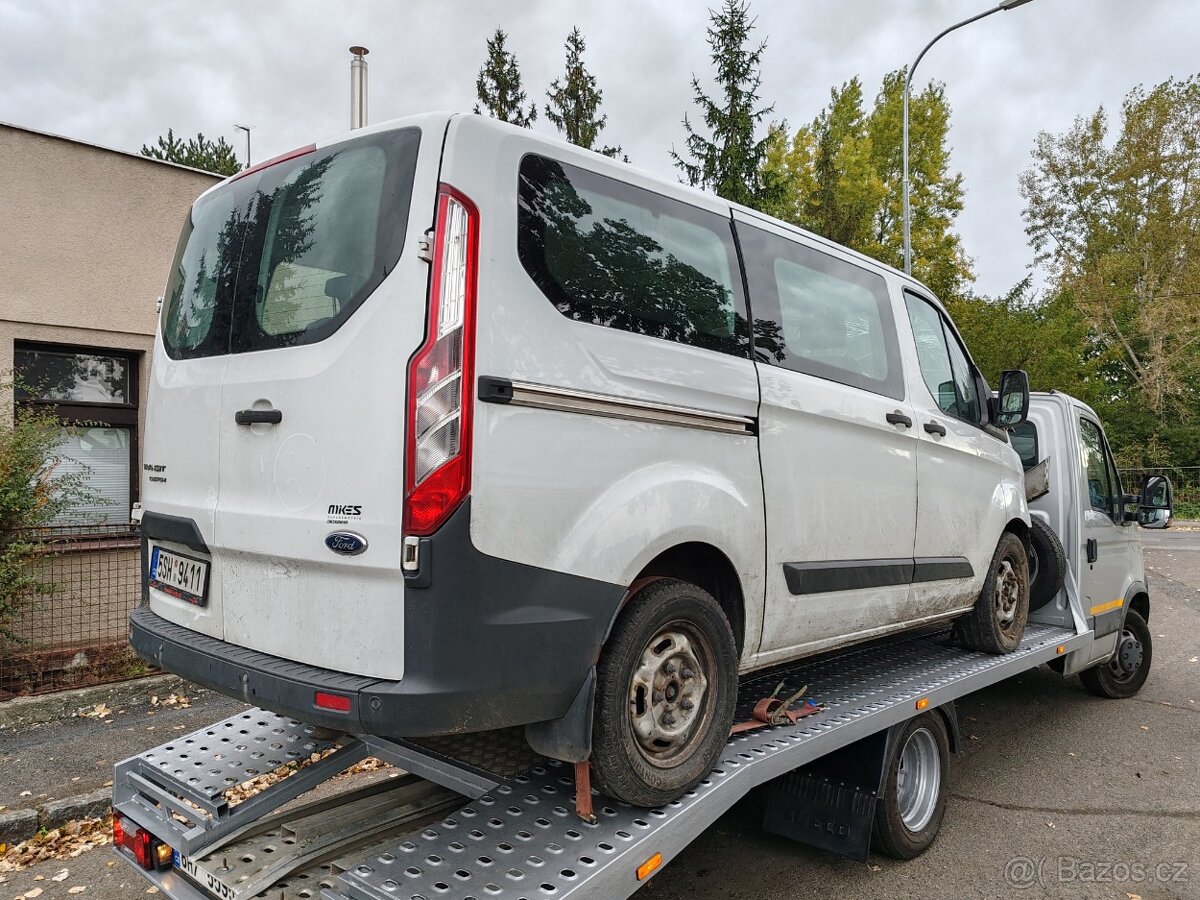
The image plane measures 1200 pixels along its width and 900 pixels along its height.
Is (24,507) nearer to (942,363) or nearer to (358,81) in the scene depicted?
(358,81)

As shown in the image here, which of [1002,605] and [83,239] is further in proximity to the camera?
[83,239]

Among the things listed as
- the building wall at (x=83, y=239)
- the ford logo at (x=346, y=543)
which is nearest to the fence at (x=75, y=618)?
the building wall at (x=83, y=239)

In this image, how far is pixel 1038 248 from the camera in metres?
37.5

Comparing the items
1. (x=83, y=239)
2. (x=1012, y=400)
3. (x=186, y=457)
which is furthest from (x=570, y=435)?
(x=83, y=239)

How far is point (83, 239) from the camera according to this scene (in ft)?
26.6

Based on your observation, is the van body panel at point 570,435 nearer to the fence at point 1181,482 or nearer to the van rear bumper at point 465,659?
the van rear bumper at point 465,659

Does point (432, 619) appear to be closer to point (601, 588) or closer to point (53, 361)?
point (601, 588)

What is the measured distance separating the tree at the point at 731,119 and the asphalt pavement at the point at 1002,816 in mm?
14831

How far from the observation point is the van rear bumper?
2217 millimetres

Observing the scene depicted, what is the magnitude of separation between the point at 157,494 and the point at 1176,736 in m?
6.36

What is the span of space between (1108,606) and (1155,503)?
1.01 metres

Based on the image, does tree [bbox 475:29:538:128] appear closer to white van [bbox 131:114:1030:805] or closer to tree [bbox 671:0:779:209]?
tree [bbox 671:0:779:209]

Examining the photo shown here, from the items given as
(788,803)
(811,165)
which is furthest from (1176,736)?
(811,165)

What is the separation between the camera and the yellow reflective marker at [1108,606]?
227 inches
